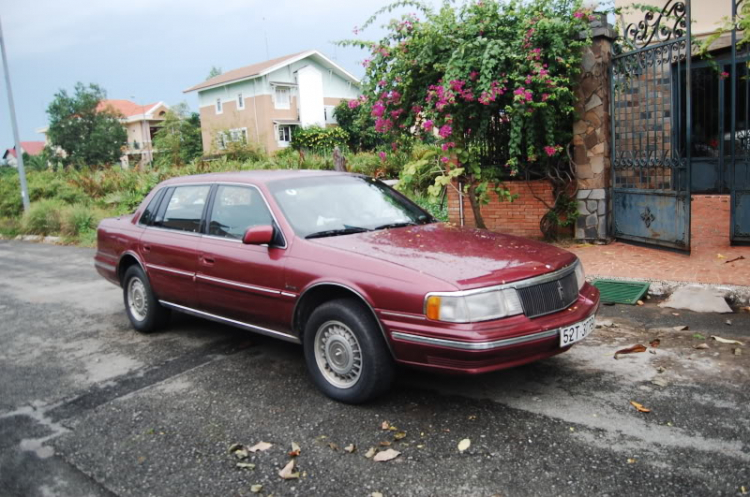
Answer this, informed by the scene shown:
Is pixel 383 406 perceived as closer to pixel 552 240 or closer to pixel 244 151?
pixel 552 240

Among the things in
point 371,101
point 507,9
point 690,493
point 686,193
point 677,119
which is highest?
point 507,9

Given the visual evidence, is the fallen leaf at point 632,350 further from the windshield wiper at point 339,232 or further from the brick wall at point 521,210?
the brick wall at point 521,210

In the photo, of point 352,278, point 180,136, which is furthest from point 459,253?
point 180,136

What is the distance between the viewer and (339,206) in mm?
5039

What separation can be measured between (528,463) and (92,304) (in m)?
6.41

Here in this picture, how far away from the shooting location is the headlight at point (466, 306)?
360cm

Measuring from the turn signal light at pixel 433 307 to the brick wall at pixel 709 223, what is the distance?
620 centimetres

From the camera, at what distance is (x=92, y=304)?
25.8 ft

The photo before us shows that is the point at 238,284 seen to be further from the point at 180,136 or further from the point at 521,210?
the point at 180,136

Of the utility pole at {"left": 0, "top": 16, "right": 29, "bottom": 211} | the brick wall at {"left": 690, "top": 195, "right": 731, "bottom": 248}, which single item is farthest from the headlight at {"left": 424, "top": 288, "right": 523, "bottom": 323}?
the utility pole at {"left": 0, "top": 16, "right": 29, "bottom": 211}

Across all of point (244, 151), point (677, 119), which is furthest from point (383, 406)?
point (244, 151)

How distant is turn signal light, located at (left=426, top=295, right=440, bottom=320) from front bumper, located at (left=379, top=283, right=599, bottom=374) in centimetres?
4

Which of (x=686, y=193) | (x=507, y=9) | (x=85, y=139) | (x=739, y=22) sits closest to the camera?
(x=739, y=22)

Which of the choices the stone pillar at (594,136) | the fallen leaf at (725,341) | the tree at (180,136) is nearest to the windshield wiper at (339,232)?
the fallen leaf at (725,341)
